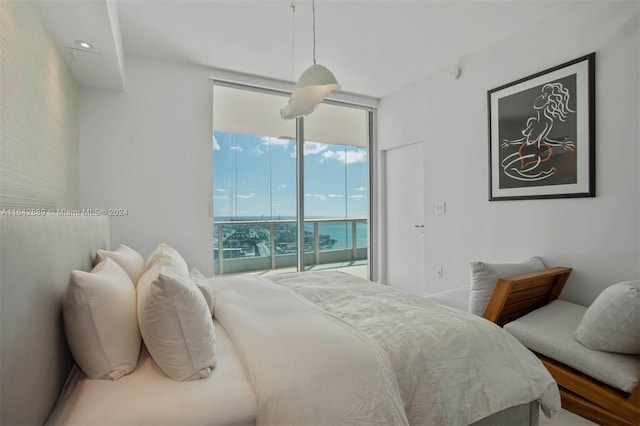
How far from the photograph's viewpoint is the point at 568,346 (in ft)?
6.19

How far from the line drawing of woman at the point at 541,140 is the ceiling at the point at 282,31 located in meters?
0.68

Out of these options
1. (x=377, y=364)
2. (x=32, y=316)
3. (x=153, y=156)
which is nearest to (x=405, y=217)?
(x=153, y=156)

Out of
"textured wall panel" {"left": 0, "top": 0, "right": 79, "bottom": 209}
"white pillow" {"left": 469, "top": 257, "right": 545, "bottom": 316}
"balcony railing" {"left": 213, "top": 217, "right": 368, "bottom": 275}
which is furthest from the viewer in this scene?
"balcony railing" {"left": 213, "top": 217, "right": 368, "bottom": 275}

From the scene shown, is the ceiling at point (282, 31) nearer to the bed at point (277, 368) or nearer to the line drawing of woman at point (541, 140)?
the line drawing of woman at point (541, 140)

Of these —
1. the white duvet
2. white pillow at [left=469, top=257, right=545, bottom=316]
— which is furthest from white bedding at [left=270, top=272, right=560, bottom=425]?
white pillow at [left=469, top=257, right=545, bottom=316]

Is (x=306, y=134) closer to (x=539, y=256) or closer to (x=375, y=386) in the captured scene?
(x=539, y=256)

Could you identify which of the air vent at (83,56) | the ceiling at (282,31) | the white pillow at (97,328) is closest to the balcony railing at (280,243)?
the ceiling at (282,31)

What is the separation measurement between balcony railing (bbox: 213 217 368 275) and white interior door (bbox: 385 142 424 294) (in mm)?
508

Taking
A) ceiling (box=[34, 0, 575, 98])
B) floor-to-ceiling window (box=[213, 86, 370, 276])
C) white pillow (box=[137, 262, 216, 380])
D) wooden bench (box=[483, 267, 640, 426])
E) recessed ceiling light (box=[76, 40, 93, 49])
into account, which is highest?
ceiling (box=[34, 0, 575, 98])

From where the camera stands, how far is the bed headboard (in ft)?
2.41

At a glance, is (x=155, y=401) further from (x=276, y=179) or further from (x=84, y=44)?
(x=276, y=179)

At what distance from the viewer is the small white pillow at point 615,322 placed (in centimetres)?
167

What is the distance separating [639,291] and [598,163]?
1.11m

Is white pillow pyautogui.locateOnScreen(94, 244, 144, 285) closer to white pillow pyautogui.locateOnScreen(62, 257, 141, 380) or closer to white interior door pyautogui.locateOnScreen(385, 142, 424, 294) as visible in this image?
white pillow pyautogui.locateOnScreen(62, 257, 141, 380)
